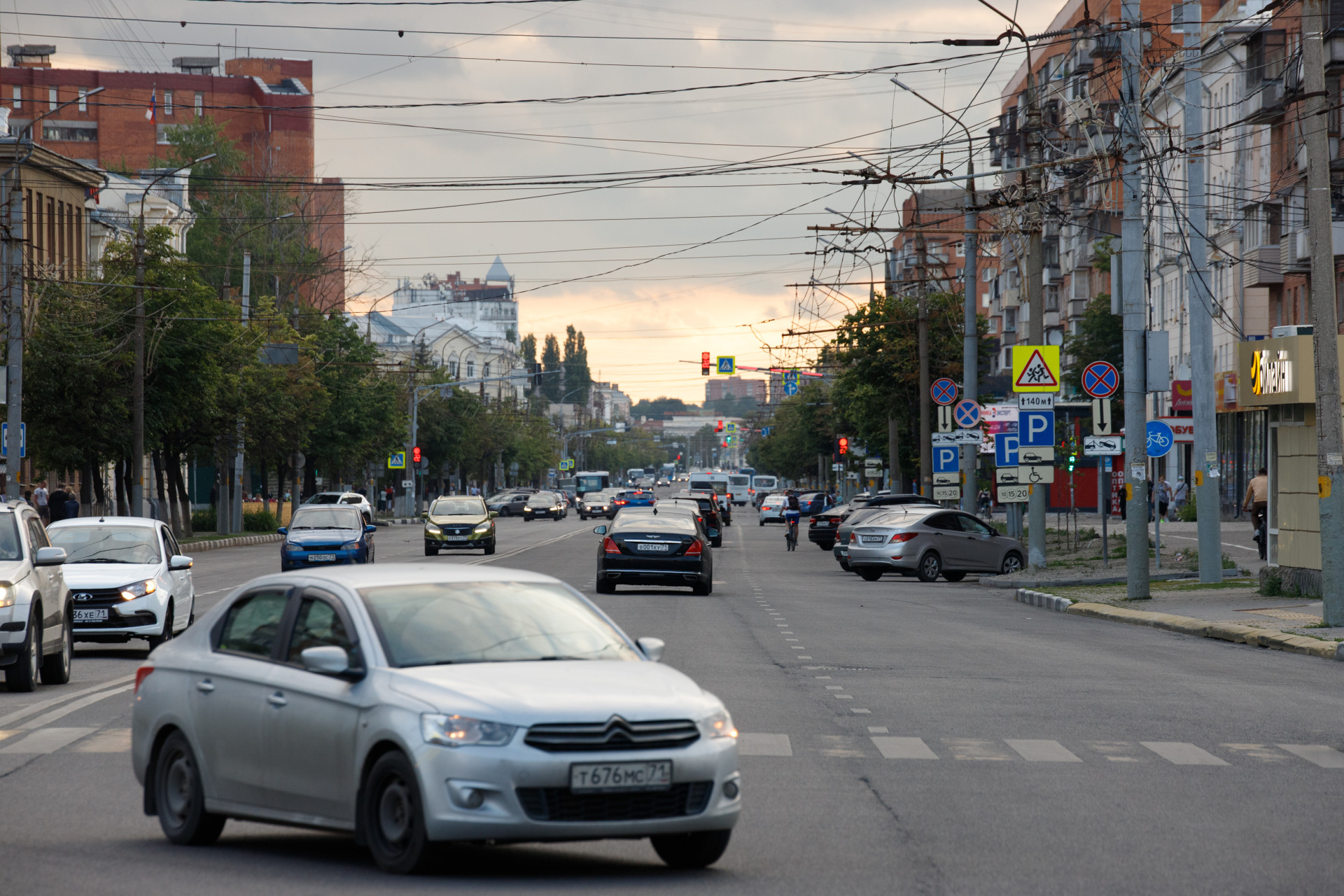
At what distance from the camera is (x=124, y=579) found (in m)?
18.9

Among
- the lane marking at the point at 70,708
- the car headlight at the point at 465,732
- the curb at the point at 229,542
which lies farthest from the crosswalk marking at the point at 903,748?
the curb at the point at 229,542

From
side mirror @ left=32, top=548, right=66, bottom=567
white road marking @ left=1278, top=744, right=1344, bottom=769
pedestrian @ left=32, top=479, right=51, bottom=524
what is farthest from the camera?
pedestrian @ left=32, top=479, right=51, bottom=524

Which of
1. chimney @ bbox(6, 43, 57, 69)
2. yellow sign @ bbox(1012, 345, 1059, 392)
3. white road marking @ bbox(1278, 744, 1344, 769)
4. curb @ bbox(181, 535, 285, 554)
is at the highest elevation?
chimney @ bbox(6, 43, 57, 69)

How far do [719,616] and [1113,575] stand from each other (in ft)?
37.9

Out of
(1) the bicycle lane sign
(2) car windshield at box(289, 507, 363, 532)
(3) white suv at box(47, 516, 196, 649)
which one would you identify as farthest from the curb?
(3) white suv at box(47, 516, 196, 649)

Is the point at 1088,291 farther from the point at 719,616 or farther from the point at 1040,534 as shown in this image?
the point at 719,616

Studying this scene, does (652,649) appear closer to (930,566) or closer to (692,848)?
(692,848)

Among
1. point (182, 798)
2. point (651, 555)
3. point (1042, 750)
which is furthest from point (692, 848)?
point (651, 555)

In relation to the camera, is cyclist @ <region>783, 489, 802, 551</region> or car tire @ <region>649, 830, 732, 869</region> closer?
car tire @ <region>649, 830, 732, 869</region>

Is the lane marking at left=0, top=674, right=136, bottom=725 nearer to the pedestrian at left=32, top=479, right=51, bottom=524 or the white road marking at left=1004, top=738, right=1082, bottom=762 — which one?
the white road marking at left=1004, top=738, right=1082, bottom=762

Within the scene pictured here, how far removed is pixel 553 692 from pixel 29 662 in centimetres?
919

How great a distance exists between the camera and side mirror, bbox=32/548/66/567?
14961 millimetres

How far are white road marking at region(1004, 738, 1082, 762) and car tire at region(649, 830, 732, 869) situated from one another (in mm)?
4118

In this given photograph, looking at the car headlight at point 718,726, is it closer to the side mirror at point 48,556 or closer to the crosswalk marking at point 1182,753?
the crosswalk marking at point 1182,753
